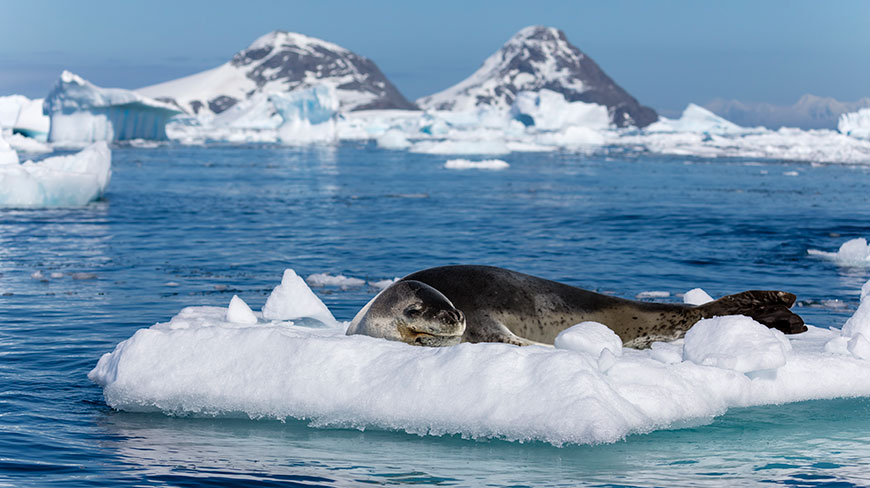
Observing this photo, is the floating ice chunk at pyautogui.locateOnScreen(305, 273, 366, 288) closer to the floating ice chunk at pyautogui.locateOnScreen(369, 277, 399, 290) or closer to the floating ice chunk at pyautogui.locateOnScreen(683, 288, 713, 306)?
the floating ice chunk at pyautogui.locateOnScreen(369, 277, 399, 290)

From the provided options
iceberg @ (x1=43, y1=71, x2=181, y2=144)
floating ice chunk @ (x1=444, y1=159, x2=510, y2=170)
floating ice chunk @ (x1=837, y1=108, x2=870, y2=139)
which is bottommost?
floating ice chunk @ (x1=444, y1=159, x2=510, y2=170)

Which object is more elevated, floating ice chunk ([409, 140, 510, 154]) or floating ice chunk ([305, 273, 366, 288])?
floating ice chunk ([409, 140, 510, 154])

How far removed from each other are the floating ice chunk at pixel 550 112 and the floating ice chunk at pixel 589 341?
6880 centimetres

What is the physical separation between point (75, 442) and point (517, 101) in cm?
7186

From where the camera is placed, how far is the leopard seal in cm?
593

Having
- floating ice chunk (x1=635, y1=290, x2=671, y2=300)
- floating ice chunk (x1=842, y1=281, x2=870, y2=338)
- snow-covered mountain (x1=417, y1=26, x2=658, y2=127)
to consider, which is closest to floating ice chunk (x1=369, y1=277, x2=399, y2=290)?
floating ice chunk (x1=635, y1=290, x2=671, y2=300)

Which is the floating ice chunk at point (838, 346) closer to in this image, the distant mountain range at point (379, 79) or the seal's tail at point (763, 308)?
the seal's tail at point (763, 308)

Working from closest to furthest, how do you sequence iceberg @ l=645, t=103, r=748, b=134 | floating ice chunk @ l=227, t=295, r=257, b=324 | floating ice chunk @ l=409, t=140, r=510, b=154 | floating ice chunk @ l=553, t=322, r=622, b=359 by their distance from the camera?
floating ice chunk @ l=553, t=322, r=622, b=359 < floating ice chunk @ l=227, t=295, r=257, b=324 < floating ice chunk @ l=409, t=140, r=510, b=154 < iceberg @ l=645, t=103, r=748, b=134

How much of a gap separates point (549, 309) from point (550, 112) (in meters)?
70.2

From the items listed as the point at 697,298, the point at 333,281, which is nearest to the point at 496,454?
the point at 697,298

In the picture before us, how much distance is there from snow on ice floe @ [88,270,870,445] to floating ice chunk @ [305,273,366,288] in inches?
175

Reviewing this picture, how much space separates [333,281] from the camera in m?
10.2

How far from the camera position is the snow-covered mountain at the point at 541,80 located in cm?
14525

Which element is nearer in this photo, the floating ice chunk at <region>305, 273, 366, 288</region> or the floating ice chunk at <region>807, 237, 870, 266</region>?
the floating ice chunk at <region>305, 273, 366, 288</region>
